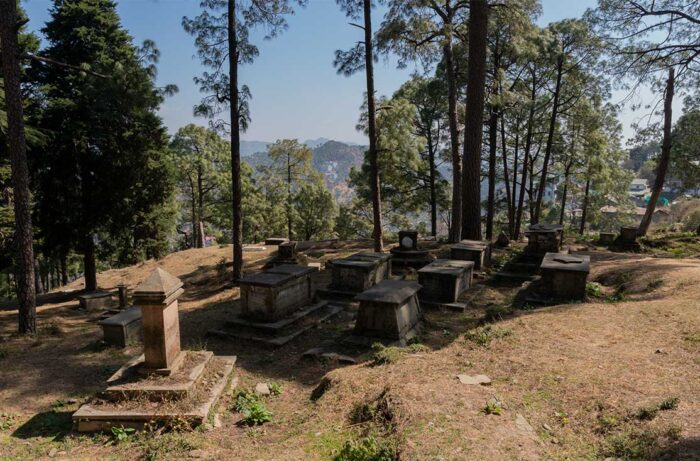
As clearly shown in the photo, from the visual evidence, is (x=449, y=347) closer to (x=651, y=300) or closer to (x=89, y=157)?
(x=651, y=300)

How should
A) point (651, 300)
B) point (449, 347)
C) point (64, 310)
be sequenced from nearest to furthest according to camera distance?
point (449, 347), point (651, 300), point (64, 310)

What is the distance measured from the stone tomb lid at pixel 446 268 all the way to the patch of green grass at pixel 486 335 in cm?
282

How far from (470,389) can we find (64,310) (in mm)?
14496

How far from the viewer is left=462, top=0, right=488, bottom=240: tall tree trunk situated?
12.7 metres

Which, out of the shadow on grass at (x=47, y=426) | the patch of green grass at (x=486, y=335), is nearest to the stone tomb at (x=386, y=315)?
the patch of green grass at (x=486, y=335)

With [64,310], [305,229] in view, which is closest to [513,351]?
[64,310]

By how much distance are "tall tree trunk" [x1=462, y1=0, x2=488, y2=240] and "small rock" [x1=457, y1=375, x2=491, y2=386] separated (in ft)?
31.6

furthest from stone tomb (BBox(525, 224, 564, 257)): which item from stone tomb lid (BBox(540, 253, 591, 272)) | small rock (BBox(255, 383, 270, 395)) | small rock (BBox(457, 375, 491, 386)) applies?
small rock (BBox(255, 383, 270, 395))

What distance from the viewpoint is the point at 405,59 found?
47.1ft

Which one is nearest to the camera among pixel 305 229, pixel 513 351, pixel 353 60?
pixel 513 351

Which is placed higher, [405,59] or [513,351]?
[405,59]

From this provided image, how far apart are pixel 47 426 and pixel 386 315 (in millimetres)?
5143

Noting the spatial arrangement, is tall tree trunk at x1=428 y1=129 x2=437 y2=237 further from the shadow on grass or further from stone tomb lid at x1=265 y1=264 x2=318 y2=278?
the shadow on grass

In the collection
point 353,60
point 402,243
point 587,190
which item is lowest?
point 402,243
